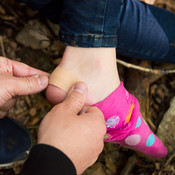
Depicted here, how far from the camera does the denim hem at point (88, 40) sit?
86 centimetres

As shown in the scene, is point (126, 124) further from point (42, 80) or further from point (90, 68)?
point (42, 80)

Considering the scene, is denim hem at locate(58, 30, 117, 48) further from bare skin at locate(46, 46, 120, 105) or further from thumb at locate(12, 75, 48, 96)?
thumb at locate(12, 75, 48, 96)

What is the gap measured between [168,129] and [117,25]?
777 mm

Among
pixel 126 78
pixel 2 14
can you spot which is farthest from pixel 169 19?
pixel 2 14

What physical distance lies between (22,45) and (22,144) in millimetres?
739

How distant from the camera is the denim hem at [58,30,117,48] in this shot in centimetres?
86

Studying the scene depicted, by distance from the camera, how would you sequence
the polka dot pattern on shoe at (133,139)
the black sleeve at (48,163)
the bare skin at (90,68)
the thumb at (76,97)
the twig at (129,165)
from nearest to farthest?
the black sleeve at (48,163) → the thumb at (76,97) → the bare skin at (90,68) → the polka dot pattern on shoe at (133,139) → the twig at (129,165)

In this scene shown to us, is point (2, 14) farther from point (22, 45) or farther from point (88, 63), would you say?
point (88, 63)

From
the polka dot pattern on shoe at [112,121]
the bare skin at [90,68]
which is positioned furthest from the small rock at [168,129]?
the bare skin at [90,68]

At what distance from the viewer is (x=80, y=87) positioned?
867 mm

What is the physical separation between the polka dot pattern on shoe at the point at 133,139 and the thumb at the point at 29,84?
55 cm

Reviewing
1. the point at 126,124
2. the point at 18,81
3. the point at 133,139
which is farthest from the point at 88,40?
the point at 133,139

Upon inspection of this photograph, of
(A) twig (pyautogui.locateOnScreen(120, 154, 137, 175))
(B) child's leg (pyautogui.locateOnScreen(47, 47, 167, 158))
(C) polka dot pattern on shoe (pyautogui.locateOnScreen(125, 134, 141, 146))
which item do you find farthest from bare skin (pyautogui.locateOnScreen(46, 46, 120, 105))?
(A) twig (pyautogui.locateOnScreen(120, 154, 137, 175))

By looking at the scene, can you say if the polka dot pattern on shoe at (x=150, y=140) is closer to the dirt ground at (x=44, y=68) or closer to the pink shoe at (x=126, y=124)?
the pink shoe at (x=126, y=124)
